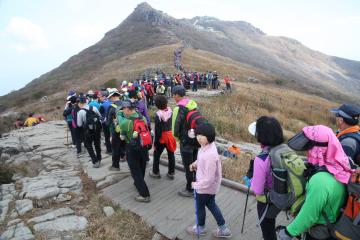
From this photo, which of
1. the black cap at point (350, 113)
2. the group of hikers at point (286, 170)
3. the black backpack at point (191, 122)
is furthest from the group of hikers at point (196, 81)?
the black cap at point (350, 113)

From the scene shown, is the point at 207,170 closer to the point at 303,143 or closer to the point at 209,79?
the point at 303,143

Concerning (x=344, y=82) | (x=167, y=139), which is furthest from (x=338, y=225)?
(x=344, y=82)

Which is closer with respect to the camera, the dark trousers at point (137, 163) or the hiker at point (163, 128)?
the dark trousers at point (137, 163)

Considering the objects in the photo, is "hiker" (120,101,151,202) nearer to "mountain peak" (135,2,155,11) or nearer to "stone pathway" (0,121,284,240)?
"stone pathway" (0,121,284,240)

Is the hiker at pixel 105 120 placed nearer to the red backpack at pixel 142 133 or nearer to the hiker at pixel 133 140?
the hiker at pixel 133 140

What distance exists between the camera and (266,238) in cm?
373

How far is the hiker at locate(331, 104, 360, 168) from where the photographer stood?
361 centimetres

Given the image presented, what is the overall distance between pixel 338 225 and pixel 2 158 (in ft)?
30.1

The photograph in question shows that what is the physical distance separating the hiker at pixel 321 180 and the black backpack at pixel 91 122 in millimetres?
5197

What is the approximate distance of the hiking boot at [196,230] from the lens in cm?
455

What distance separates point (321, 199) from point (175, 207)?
10.9 feet

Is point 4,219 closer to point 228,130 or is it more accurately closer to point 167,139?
point 167,139

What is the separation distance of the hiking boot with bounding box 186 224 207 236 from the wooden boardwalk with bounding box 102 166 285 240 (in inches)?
2.8

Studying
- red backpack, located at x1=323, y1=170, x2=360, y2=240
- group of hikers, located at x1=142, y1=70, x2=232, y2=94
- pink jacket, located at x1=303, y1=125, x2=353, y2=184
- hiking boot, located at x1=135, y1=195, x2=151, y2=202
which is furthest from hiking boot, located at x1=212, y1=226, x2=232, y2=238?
group of hikers, located at x1=142, y1=70, x2=232, y2=94
